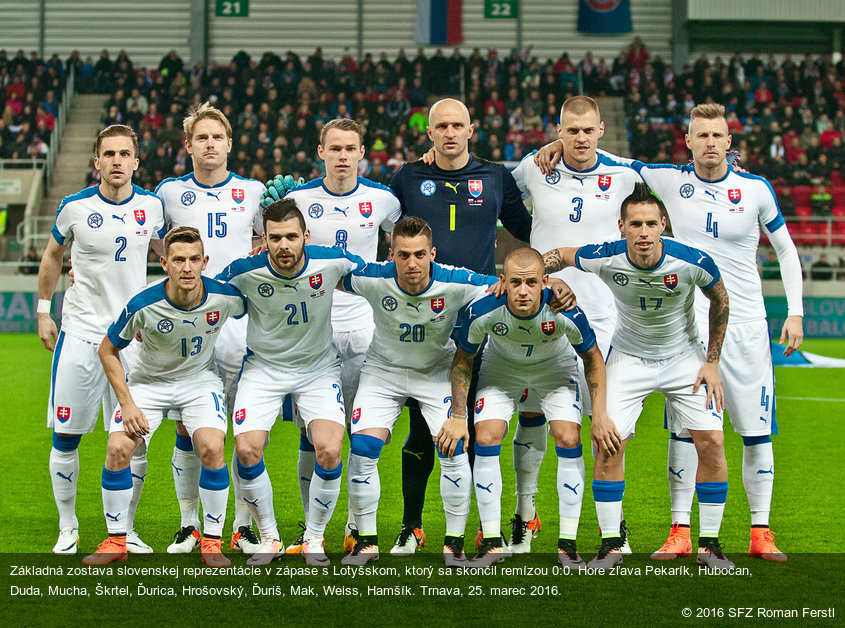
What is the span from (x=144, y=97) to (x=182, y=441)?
19.1m

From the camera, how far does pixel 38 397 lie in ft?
35.7

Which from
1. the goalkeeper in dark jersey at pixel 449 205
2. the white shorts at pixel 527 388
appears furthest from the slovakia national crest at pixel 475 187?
the white shorts at pixel 527 388

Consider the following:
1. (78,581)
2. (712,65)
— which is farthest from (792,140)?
(78,581)

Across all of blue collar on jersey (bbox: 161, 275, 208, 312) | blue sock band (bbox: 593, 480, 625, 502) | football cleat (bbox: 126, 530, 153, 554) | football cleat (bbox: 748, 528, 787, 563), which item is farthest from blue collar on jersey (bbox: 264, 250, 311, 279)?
football cleat (bbox: 748, 528, 787, 563)

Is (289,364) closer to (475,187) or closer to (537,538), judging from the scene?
(475,187)

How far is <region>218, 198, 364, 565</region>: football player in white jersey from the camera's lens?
4703mm

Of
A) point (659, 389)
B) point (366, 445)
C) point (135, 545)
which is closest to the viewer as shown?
point (366, 445)

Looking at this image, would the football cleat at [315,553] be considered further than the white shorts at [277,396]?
No

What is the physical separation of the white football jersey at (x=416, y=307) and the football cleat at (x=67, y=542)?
183 cm

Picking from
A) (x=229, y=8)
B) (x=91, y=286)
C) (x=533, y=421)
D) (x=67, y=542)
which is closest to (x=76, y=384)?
(x=91, y=286)

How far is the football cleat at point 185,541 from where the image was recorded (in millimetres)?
4922

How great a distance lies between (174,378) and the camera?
4.87m

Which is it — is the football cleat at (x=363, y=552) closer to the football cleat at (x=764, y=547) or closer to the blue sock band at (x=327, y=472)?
the blue sock band at (x=327, y=472)

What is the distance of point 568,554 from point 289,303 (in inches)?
72.9
